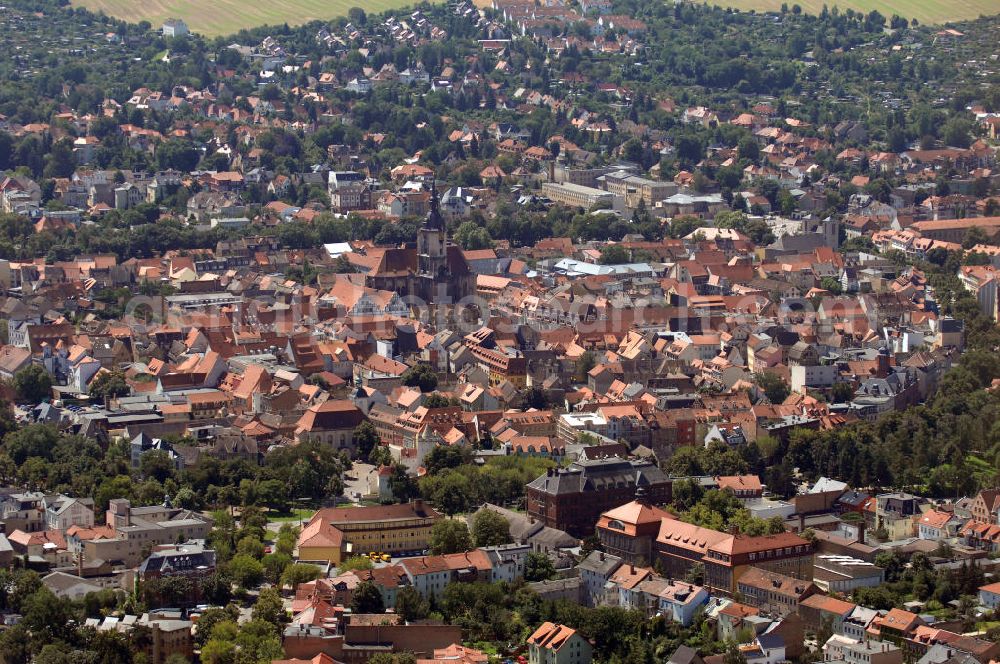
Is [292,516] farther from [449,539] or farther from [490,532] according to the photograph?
[490,532]

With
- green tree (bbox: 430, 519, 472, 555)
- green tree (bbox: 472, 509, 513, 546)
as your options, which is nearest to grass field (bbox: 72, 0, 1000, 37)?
green tree (bbox: 472, 509, 513, 546)

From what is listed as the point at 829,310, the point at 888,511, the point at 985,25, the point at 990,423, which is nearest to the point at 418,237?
the point at 829,310

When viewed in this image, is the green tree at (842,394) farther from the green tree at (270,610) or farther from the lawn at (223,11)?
the lawn at (223,11)

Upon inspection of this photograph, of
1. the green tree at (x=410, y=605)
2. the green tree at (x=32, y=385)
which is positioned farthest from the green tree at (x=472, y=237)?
the green tree at (x=410, y=605)

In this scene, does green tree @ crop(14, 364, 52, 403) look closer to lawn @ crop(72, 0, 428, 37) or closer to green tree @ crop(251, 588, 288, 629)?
green tree @ crop(251, 588, 288, 629)

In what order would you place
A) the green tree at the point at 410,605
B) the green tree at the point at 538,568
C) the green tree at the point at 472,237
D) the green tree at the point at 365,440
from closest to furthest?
the green tree at the point at 410,605 → the green tree at the point at 538,568 → the green tree at the point at 365,440 → the green tree at the point at 472,237

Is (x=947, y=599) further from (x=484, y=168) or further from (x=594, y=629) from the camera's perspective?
(x=484, y=168)

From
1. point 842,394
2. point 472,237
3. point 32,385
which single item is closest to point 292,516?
point 32,385
